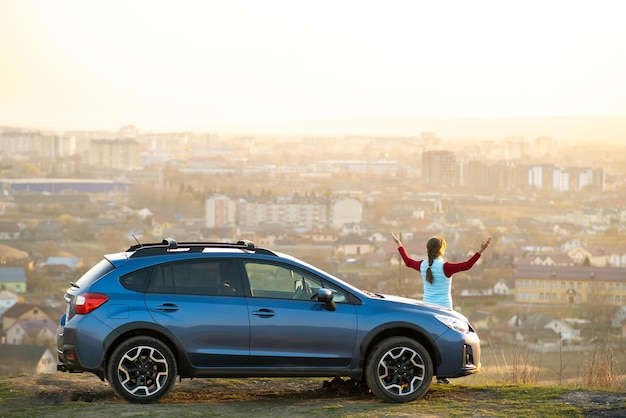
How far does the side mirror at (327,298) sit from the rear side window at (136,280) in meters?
1.38

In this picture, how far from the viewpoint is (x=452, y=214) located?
123 meters

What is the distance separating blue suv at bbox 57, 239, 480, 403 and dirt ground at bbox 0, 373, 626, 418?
10.8 inches

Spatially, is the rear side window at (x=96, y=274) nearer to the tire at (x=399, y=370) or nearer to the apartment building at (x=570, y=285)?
the tire at (x=399, y=370)

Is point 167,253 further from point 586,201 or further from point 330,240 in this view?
point 586,201

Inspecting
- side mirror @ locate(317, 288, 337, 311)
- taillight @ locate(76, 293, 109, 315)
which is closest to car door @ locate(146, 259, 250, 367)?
taillight @ locate(76, 293, 109, 315)

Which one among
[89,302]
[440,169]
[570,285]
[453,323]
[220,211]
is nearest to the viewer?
[89,302]

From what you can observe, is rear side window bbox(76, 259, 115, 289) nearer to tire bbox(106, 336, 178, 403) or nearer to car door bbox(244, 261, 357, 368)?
tire bbox(106, 336, 178, 403)

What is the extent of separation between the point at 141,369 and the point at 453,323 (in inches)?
103

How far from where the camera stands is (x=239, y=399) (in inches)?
408

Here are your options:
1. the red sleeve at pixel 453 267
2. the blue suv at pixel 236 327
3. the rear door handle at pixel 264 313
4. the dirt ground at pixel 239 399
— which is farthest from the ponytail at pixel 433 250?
the rear door handle at pixel 264 313

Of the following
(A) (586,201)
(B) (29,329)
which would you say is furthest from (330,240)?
(B) (29,329)

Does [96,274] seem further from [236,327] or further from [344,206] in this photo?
[344,206]

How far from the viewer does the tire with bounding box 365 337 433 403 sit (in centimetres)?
973

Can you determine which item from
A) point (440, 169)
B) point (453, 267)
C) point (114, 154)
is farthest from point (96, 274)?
point (114, 154)
